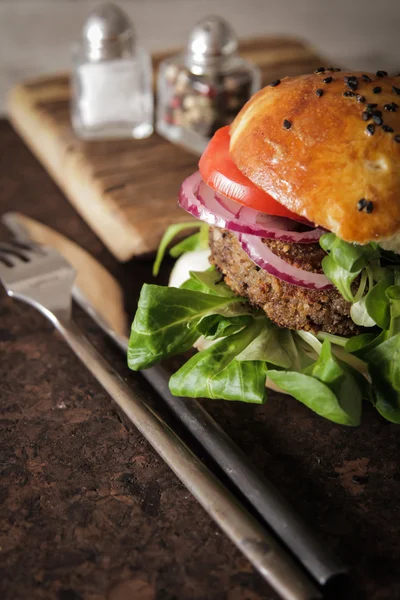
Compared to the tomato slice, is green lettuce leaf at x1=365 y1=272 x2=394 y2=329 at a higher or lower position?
lower

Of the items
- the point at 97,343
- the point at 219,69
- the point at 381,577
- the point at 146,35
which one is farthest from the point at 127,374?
the point at 146,35

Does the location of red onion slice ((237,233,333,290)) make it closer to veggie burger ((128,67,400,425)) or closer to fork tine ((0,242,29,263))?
veggie burger ((128,67,400,425))

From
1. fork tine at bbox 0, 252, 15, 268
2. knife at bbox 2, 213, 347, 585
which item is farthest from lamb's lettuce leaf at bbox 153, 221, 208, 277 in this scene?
fork tine at bbox 0, 252, 15, 268

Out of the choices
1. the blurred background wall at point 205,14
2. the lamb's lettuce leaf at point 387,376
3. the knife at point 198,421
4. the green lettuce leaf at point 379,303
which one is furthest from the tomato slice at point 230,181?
the blurred background wall at point 205,14

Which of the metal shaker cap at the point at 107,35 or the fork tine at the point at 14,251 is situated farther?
the metal shaker cap at the point at 107,35

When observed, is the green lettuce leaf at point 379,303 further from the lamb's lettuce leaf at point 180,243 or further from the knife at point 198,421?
the lamb's lettuce leaf at point 180,243

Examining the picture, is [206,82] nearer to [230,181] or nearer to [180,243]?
[180,243]
